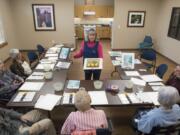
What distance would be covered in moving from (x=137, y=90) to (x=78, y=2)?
753 cm

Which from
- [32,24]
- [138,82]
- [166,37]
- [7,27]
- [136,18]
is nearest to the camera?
[138,82]

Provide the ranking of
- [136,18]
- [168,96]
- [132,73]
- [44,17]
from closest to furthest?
[168,96]
[132,73]
[44,17]
[136,18]

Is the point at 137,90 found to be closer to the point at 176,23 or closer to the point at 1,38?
the point at 176,23

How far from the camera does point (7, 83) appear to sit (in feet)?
8.98

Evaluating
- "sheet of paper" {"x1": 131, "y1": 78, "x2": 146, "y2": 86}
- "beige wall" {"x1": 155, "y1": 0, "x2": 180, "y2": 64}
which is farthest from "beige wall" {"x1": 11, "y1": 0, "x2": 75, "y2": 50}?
"sheet of paper" {"x1": 131, "y1": 78, "x2": 146, "y2": 86}

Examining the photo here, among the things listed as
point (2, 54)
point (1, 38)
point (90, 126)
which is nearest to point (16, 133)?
point (90, 126)

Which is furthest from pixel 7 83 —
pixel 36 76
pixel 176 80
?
pixel 176 80

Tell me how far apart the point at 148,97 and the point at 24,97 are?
5.52ft

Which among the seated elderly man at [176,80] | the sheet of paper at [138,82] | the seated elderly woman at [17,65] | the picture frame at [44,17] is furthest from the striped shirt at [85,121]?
the picture frame at [44,17]

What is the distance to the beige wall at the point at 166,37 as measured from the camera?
5.62 m

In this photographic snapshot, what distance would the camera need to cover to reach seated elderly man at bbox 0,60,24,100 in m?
2.51

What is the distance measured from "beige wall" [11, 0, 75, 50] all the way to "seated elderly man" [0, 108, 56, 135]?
203 inches

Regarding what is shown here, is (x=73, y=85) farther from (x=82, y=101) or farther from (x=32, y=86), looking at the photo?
(x=82, y=101)

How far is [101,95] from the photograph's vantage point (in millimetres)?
2305
